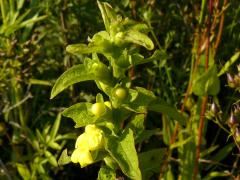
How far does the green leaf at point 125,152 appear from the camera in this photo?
3.23ft

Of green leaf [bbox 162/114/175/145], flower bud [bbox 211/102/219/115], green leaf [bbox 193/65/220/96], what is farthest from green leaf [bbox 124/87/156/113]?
green leaf [bbox 162/114/175/145]

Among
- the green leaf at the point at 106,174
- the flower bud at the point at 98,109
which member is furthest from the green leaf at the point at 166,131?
the flower bud at the point at 98,109

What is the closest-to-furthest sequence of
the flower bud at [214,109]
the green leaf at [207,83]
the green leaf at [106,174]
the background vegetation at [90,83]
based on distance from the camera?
the green leaf at [106,174], the flower bud at [214,109], the green leaf at [207,83], the background vegetation at [90,83]

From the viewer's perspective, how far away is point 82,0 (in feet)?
7.07

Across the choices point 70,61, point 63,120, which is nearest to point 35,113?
point 63,120

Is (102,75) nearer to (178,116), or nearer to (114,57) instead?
(114,57)

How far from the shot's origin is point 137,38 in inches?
36.5

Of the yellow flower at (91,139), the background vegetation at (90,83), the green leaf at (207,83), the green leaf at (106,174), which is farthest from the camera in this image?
the background vegetation at (90,83)

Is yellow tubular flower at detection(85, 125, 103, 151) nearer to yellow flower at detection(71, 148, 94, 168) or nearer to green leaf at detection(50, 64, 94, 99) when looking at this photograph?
yellow flower at detection(71, 148, 94, 168)

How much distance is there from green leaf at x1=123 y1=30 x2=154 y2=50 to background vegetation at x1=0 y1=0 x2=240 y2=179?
2.43 feet

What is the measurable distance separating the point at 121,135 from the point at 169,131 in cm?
81

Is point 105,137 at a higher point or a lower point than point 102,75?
lower

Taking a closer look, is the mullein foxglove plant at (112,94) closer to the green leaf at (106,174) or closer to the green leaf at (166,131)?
the green leaf at (106,174)

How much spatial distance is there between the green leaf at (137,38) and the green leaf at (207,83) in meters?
0.72
